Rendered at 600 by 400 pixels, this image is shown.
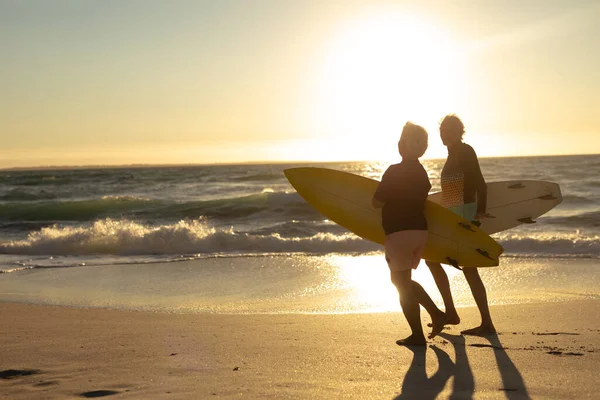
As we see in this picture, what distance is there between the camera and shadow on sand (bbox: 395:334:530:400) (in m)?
3.36

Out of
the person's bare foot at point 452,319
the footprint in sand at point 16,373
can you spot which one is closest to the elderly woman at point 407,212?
the person's bare foot at point 452,319

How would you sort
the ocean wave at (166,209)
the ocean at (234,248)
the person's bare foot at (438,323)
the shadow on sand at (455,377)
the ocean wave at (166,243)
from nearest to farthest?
1. the shadow on sand at (455,377)
2. the person's bare foot at (438,323)
3. the ocean at (234,248)
4. the ocean wave at (166,243)
5. the ocean wave at (166,209)

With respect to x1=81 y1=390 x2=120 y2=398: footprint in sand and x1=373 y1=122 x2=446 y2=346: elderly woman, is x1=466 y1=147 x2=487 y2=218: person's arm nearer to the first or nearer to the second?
x1=373 y1=122 x2=446 y2=346: elderly woman

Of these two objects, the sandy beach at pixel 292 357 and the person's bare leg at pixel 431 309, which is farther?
the person's bare leg at pixel 431 309

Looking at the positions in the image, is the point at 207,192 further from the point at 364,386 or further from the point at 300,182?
the point at 364,386

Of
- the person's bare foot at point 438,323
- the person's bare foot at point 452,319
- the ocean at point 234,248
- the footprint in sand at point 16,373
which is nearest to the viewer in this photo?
the footprint in sand at point 16,373

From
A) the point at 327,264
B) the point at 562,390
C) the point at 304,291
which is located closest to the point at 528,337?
the point at 562,390

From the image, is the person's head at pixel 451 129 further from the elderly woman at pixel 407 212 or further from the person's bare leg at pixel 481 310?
the person's bare leg at pixel 481 310

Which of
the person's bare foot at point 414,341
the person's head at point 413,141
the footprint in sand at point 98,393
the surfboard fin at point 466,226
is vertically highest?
the person's head at point 413,141

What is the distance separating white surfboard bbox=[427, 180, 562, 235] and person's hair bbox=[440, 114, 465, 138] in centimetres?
110

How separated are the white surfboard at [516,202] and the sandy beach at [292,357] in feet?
2.47

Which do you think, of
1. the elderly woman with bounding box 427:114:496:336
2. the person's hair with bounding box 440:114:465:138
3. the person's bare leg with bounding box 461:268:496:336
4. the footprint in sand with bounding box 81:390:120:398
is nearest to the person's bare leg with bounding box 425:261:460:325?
the elderly woman with bounding box 427:114:496:336

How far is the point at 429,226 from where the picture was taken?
16.6 ft

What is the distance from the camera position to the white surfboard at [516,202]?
18.7ft
